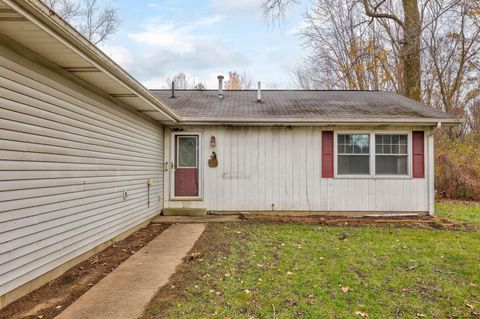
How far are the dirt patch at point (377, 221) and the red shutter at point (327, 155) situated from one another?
1095 millimetres

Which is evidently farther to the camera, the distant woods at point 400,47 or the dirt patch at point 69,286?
the distant woods at point 400,47

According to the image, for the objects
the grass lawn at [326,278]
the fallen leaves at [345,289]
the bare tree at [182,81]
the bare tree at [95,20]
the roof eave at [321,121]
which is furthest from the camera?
the bare tree at [182,81]

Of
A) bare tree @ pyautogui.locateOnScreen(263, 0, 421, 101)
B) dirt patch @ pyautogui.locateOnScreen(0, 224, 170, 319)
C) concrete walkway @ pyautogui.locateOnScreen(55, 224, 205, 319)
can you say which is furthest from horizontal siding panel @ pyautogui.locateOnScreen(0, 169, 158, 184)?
bare tree @ pyautogui.locateOnScreen(263, 0, 421, 101)

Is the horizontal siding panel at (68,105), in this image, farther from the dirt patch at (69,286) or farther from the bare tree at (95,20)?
the bare tree at (95,20)

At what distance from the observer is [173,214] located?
7242 mm

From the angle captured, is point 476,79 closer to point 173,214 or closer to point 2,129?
point 173,214

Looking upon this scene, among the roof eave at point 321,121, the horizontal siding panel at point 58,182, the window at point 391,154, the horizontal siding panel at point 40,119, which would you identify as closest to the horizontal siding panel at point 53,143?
the horizontal siding panel at point 40,119

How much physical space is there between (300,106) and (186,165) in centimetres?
353

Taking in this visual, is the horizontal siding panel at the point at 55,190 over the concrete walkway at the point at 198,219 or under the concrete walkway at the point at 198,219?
over

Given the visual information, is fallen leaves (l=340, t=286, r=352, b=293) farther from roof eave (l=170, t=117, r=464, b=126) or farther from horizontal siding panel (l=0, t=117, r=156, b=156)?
roof eave (l=170, t=117, r=464, b=126)

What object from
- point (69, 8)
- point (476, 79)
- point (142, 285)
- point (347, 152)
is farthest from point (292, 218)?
point (69, 8)

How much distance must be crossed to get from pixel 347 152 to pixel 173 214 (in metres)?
4.59

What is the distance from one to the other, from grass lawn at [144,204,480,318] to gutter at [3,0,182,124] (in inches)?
103

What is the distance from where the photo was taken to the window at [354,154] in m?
7.27
